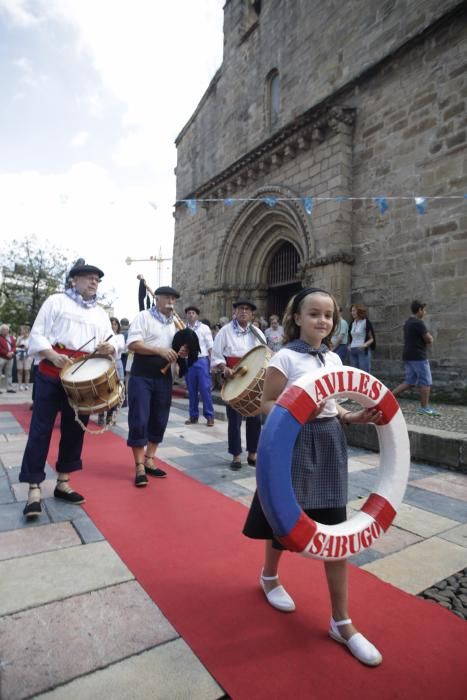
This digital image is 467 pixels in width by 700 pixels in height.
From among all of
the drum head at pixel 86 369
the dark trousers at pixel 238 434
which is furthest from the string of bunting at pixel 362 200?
the drum head at pixel 86 369

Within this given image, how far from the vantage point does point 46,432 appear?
320cm

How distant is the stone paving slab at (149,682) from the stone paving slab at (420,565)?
48.5 inches

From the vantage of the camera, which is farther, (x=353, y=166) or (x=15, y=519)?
(x=353, y=166)

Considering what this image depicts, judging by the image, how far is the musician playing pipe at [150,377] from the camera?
398cm

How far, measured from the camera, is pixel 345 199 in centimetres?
910

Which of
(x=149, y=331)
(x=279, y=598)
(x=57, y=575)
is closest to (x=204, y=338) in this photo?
(x=149, y=331)

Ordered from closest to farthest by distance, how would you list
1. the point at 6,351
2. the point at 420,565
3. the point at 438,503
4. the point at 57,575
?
the point at 57,575 < the point at 420,565 < the point at 438,503 < the point at 6,351

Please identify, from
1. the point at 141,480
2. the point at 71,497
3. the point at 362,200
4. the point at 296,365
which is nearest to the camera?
the point at 296,365

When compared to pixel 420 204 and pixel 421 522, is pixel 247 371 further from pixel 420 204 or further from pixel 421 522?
pixel 420 204

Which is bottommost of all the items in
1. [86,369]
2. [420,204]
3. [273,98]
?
[86,369]

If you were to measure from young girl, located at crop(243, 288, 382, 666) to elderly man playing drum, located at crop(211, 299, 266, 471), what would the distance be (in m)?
2.60

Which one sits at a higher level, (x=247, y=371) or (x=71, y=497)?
(x=247, y=371)

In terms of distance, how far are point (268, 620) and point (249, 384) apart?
2.14 meters

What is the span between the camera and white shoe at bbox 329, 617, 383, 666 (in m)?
1.67
